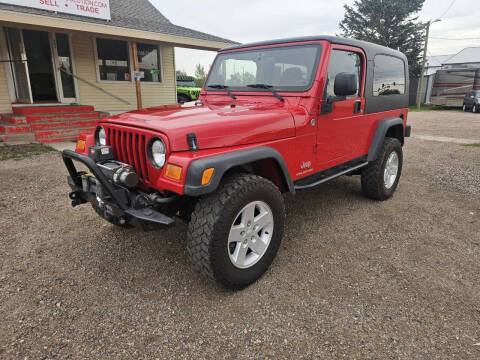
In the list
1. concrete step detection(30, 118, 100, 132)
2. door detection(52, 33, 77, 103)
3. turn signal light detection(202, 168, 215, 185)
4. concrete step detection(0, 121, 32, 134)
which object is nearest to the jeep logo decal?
turn signal light detection(202, 168, 215, 185)

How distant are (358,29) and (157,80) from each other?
85.7ft

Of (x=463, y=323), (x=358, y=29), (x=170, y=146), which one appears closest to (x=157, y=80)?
(x=170, y=146)

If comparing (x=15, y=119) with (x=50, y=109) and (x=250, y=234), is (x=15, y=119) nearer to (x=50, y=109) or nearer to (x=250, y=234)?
(x=50, y=109)

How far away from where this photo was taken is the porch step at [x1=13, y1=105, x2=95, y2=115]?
8742mm

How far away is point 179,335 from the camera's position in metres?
2.15

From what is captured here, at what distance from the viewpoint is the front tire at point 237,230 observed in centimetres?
226

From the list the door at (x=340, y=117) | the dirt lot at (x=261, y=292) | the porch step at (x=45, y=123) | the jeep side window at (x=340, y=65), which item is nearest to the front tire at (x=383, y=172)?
the dirt lot at (x=261, y=292)

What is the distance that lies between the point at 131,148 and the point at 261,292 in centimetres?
155

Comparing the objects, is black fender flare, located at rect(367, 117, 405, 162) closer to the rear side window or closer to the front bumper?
the rear side window

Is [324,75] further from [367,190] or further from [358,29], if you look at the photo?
[358,29]

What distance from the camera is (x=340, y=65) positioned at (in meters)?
3.34

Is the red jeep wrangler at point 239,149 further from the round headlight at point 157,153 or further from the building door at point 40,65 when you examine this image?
the building door at point 40,65

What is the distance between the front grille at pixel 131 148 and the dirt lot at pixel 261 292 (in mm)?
991

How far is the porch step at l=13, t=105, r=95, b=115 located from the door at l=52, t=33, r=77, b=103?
31.9 inches
